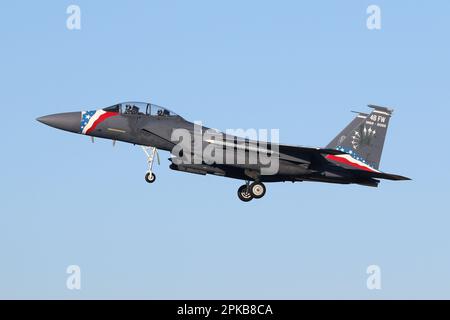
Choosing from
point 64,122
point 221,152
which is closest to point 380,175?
point 221,152

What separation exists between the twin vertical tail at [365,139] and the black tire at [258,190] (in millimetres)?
3170

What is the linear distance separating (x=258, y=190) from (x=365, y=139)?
15.1 feet

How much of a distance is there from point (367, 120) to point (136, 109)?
8.81m

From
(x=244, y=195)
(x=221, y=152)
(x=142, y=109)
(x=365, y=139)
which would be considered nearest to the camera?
(x=221, y=152)

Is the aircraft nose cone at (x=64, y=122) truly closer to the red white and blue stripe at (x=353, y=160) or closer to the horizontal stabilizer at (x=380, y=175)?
the red white and blue stripe at (x=353, y=160)

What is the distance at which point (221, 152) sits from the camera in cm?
3475

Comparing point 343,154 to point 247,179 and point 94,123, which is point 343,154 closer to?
point 247,179

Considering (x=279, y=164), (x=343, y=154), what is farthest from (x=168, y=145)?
(x=343, y=154)

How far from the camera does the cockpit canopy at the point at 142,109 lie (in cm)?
3581

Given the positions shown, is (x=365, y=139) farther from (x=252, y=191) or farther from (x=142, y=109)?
(x=142, y=109)

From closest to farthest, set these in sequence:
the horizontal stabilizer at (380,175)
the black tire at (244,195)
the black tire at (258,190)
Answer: the horizontal stabilizer at (380,175)
the black tire at (258,190)
the black tire at (244,195)

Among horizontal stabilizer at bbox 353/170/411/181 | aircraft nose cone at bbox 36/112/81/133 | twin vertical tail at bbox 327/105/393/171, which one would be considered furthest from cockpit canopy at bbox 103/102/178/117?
horizontal stabilizer at bbox 353/170/411/181

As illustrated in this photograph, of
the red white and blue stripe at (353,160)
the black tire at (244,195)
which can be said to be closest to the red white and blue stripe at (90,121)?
the black tire at (244,195)

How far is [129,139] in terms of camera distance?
35625 millimetres
